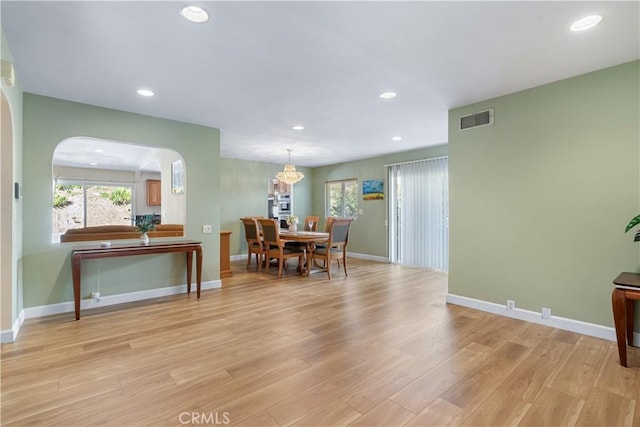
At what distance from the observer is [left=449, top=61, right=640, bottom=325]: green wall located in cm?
271

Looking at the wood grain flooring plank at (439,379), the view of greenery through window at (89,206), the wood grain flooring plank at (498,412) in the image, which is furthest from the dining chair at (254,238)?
the view of greenery through window at (89,206)

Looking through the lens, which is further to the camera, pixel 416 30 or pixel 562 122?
pixel 562 122

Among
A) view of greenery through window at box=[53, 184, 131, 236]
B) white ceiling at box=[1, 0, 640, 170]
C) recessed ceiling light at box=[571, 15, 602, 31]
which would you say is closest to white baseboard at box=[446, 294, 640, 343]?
white ceiling at box=[1, 0, 640, 170]

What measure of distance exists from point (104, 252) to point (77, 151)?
4.40m

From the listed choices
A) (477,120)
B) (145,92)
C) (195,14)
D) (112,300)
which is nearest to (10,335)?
(112,300)

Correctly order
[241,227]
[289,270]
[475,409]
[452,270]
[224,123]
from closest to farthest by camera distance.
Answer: [475,409]
[452,270]
[224,123]
[289,270]
[241,227]

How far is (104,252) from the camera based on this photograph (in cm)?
344

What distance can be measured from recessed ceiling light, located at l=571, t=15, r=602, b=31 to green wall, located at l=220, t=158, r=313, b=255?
6.68m

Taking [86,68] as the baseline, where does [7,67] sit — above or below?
below

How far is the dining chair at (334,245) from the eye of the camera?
17.9 feet

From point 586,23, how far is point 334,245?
4.29 m

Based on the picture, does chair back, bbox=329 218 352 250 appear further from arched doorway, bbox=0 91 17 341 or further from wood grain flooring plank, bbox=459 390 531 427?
arched doorway, bbox=0 91 17 341

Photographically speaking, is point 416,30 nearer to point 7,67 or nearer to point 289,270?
point 7,67

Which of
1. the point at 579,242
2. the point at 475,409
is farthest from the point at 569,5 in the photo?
the point at 475,409
